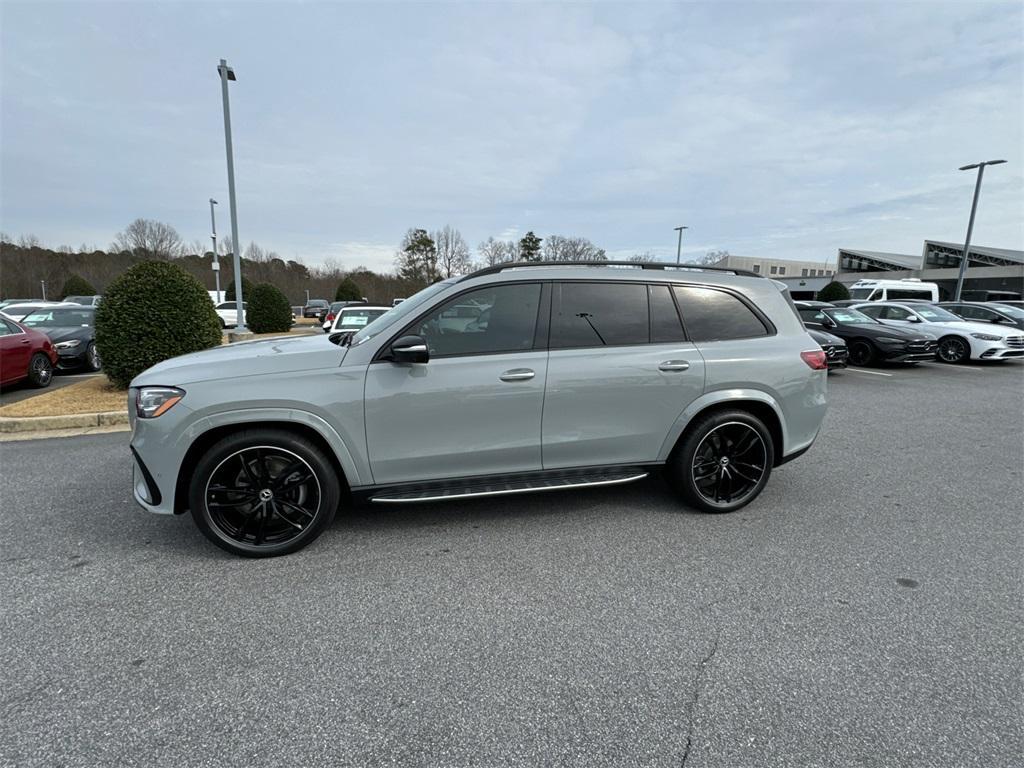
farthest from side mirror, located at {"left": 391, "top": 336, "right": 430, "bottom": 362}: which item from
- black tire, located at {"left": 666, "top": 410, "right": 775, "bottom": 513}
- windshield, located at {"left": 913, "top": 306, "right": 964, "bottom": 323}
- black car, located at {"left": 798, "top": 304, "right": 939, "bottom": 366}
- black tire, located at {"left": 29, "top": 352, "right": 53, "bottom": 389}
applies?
windshield, located at {"left": 913, "top": 306, "right": 964, "bottom": 323}

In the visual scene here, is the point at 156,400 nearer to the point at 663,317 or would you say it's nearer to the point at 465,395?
the point at 465,395

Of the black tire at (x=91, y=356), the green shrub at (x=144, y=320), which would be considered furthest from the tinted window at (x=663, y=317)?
the black tire at (x=91, y=356)

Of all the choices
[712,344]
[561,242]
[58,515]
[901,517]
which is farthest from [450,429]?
[561,242]

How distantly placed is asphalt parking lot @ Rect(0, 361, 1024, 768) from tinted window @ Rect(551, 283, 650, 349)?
1325mm

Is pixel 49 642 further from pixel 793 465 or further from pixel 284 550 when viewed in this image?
pixel 793 465

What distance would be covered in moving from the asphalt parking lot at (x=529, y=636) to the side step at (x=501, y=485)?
35cm

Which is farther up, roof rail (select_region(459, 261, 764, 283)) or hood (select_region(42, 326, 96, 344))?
roof rail (select_region(459, 261, 764, 283))

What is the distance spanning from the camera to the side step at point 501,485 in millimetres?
3258

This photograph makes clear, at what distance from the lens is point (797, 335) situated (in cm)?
403

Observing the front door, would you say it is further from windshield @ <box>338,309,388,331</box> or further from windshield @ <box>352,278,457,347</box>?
windshield @ <box>338,309,388,331</box>

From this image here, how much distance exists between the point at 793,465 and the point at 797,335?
1.63 m

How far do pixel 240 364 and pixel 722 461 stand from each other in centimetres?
342

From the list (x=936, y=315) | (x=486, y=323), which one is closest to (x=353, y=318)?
(x=486, y=323)

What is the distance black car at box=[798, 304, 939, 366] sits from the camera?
38.0 feet
